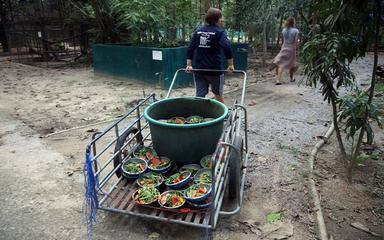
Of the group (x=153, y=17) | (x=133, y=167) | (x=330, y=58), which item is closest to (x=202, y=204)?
(x=133, y=167)

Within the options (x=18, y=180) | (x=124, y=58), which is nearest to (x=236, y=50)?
(x=124, y=58)

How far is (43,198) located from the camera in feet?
12.0

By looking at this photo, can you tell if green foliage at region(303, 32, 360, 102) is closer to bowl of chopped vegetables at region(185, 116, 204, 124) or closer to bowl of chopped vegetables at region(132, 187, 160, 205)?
bowl of chopped vegetables at region(185, 116, 204, 124)

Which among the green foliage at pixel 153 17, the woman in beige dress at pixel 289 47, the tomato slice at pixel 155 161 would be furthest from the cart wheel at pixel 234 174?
the green foliage at pixel 153 17

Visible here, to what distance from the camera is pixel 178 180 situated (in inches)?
132

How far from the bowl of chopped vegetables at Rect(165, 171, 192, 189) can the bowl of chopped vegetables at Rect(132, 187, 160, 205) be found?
0.17 m

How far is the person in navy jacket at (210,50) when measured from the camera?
4876mm

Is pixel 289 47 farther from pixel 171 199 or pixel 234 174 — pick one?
pixel 171 199

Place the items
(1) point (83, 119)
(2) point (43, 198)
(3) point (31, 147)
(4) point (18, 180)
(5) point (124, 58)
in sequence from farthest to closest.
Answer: (5) point (124, 58), (1) point (83, 119), (3) point (31, 147), (4) point (18, 180), (2) point (43, 198)

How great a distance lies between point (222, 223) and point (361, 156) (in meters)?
2.53

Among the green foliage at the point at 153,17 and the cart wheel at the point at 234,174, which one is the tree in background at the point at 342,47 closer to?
the cart wheel at the point at 234,174

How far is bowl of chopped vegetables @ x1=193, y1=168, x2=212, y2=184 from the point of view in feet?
10.8

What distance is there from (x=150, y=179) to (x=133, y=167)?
0.95 feet

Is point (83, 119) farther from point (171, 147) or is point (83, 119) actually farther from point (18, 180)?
point (171, 147)
